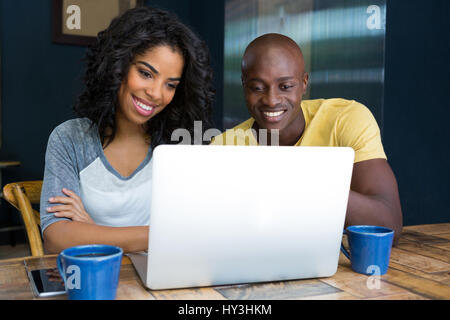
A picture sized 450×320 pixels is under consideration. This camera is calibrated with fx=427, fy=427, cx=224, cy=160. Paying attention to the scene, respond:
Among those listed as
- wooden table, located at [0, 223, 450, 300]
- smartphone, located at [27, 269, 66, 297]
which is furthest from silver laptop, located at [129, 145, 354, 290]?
smartphone, located at [27, 269, 66, 297]

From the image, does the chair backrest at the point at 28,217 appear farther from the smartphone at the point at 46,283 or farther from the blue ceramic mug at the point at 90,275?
the blue ceramic mug at the point at 90,275

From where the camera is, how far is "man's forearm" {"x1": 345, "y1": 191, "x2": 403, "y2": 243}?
3.50ft

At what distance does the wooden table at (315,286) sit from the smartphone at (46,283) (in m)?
0.01

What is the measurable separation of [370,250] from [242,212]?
0.31m

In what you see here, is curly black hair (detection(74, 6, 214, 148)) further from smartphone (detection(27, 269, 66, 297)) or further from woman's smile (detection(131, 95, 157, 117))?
smartphone (detection(27, 269, 66, 297))

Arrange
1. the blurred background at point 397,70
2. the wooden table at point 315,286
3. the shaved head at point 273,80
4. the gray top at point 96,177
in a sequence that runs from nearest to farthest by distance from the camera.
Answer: the wooden table at point 315,286 → the gray top at point 96,177 → the shaved head at point 273,80 → the blurred background at point 397,70

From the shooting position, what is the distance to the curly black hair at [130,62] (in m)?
1.29

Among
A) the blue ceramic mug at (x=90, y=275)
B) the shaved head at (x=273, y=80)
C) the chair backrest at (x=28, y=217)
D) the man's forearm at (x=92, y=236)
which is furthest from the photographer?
the shaved head at (x=273, y=80)

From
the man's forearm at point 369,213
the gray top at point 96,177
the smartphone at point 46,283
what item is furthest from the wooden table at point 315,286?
the gray top at point 96,177

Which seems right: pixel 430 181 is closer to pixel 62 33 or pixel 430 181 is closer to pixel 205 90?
pixel 205 90

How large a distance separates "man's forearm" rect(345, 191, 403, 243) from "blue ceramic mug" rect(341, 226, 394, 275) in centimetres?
20

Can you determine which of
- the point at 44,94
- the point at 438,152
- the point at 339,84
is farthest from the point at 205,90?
the point at 44,94

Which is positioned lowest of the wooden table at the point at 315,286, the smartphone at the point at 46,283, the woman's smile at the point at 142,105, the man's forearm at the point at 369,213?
the wooden table at the point at 315,286

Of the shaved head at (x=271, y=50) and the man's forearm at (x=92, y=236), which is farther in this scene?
the shaved head at (x=271, y=50)
